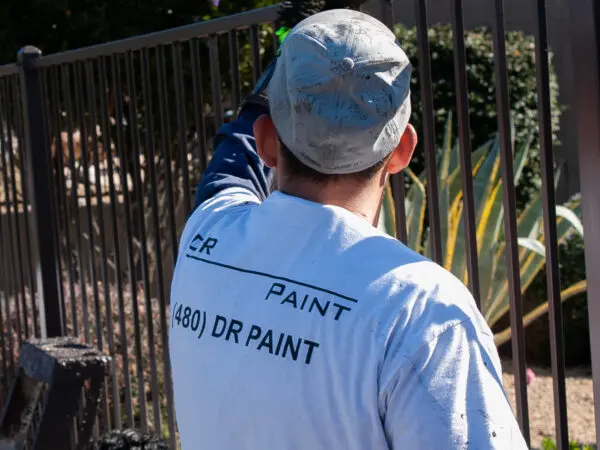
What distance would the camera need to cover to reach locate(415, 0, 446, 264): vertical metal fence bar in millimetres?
2252

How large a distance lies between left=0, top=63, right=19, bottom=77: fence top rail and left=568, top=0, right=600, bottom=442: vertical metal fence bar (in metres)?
3.09

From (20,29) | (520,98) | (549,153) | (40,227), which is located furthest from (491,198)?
(520,98)

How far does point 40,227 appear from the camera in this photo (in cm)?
424

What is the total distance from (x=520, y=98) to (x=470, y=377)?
340 inches

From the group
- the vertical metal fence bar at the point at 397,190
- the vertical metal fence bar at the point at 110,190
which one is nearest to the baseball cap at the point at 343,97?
the vertical metal fence bar at the point at 397,190

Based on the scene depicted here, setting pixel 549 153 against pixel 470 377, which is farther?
pixel 549 153

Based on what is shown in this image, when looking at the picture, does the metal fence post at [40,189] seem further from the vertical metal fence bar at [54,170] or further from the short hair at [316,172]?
the short hair at [316,172]

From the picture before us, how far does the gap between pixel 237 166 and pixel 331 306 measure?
73 cm

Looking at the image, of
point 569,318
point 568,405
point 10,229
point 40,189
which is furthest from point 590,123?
point 569,318

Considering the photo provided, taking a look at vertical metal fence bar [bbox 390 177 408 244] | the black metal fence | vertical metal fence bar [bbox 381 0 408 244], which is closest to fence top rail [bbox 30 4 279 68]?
A: the black metal fence

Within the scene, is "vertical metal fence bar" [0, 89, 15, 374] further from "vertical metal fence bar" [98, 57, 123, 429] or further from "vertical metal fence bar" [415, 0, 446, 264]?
"vertical metal fence bar" [415, 0, 446, 264]

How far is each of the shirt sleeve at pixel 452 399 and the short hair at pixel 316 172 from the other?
30 cm

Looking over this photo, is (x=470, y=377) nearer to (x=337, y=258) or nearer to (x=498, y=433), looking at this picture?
(x=498, y=433)

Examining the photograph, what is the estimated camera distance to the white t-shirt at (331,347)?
1.19 meters
